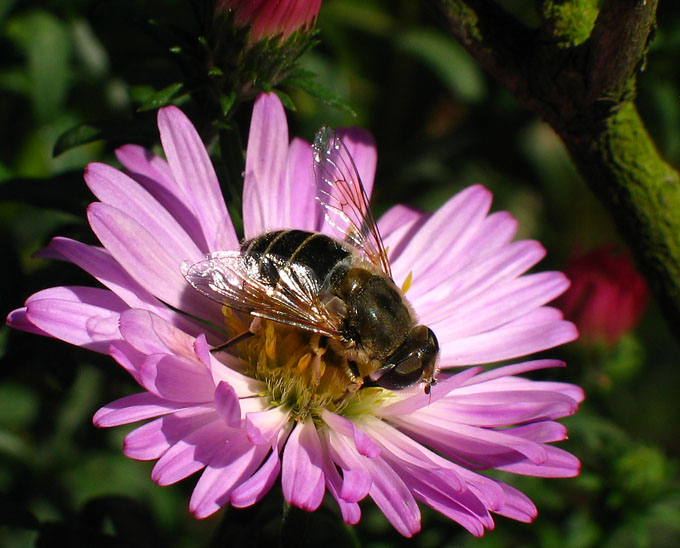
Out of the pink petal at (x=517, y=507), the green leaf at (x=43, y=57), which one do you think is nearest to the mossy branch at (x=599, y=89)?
the pink petal at (x=517, y=507)

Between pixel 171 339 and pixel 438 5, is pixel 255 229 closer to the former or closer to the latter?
pixel 171 339

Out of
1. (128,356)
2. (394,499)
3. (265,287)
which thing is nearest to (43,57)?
(265,287)

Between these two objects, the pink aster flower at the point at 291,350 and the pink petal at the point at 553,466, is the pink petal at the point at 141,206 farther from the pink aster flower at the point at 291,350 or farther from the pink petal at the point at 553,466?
the pink petal at the point at 553,466

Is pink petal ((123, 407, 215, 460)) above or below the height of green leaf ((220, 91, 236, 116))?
below

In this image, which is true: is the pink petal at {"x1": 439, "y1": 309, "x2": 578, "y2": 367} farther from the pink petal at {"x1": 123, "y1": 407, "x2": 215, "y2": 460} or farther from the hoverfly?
the pink petal at {"x1": 123, "y1": 407, "x2": 215, "y2": 460}

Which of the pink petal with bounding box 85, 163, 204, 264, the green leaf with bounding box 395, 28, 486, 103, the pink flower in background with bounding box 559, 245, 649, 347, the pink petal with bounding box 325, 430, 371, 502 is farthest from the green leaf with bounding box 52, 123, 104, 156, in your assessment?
the green leaf with bounding box 395, 28, 486, 103
